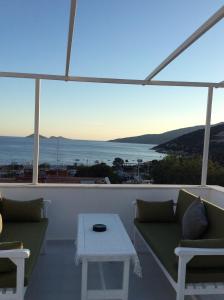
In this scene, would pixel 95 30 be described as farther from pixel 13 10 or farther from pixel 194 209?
pixel 194 209

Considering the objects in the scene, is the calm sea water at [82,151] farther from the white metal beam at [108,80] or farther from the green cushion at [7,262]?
the green cushion at [7,262]

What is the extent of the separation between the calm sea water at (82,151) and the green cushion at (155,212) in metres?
2.15

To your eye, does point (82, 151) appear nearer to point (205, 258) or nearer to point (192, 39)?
point (192, 39)

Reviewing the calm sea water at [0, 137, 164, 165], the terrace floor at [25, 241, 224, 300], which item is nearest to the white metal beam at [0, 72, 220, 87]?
the calm sea water at [0, 137, 164, 165]

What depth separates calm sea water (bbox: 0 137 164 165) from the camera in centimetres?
782

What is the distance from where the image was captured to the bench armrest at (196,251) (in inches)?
93.5

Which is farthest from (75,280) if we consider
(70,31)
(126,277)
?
(70,31)

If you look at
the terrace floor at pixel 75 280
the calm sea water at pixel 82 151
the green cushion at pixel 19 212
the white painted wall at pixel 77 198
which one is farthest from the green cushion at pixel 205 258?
the calm sea water at pixel 82 151

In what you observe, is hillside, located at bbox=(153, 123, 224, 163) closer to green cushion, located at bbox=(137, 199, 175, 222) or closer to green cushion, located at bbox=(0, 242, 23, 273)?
green cushion, located at bbox=(137, 199, 175, 222)

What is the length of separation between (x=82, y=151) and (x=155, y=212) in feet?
30.5

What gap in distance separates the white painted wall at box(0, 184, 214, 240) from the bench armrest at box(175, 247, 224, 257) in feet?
6.72

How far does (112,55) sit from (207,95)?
1421mm

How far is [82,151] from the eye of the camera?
1304cm

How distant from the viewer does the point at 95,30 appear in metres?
3.88
